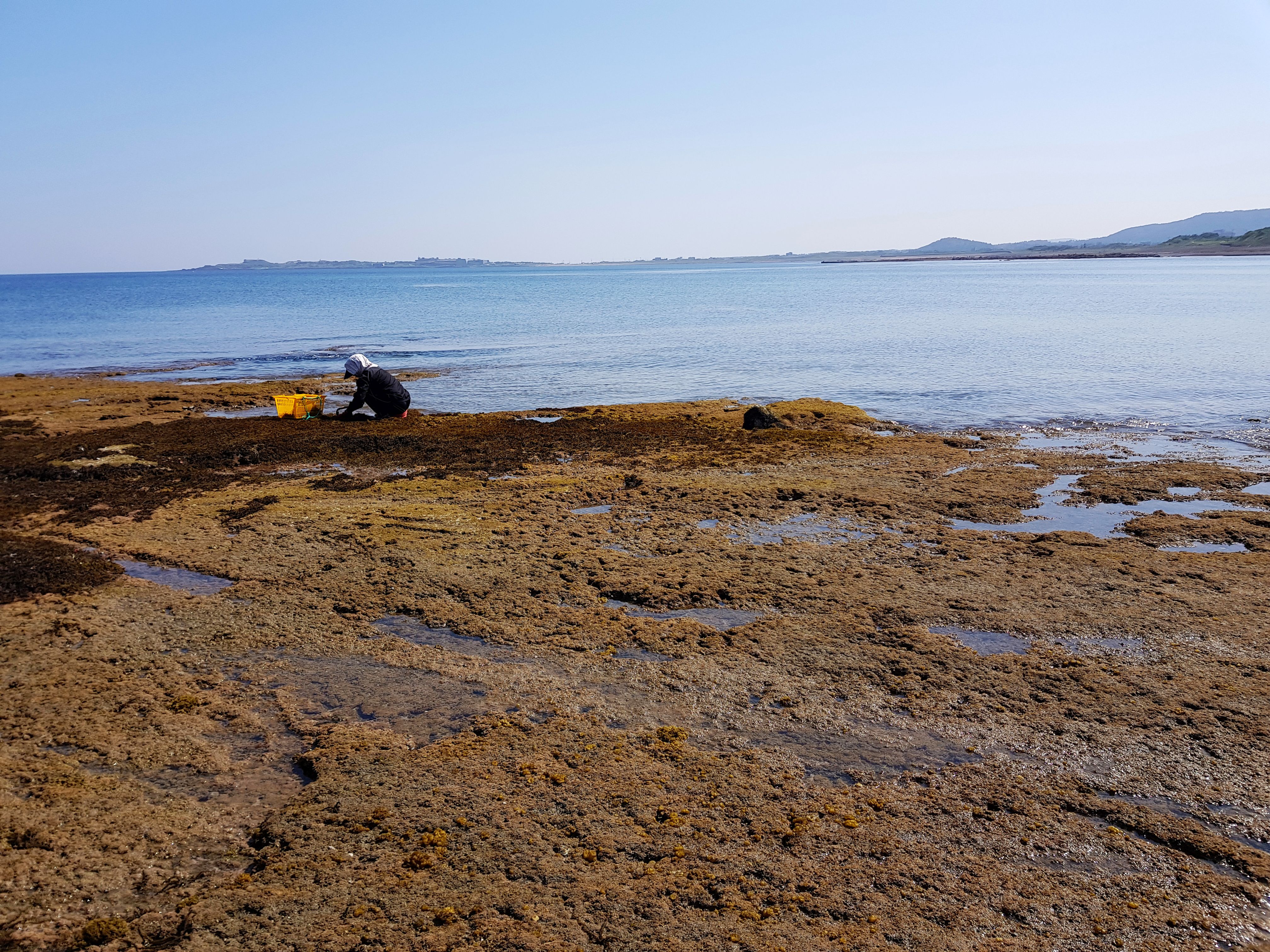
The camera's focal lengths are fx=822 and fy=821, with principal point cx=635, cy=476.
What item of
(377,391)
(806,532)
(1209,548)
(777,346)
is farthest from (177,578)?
(777,346)

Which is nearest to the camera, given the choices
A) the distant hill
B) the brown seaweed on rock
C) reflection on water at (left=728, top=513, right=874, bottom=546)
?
the brown seaweed on rock

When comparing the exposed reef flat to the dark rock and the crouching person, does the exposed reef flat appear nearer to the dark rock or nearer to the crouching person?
the dark rock

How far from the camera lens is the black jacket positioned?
1750 cm

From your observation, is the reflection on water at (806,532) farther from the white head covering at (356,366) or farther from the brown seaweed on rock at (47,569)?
the white head covering at (356,366)

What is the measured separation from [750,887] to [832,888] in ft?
1.42

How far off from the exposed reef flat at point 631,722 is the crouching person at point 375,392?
5963 millimetres

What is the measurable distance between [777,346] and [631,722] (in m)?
33.0

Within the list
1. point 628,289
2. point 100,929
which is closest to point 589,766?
point 100,929

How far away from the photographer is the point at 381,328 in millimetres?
50906

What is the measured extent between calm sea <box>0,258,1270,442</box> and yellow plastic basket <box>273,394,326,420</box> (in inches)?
185

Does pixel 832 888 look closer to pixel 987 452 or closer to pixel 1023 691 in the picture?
pixel 1023 691

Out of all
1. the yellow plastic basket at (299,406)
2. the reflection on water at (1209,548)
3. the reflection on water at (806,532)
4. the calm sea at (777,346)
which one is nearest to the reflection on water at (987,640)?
the reflection on water at (806,532)

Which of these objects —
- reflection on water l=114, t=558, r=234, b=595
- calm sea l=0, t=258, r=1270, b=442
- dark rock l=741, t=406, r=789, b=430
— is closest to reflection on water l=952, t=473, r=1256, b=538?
dark rock l=741, t=406, r=789, b=430

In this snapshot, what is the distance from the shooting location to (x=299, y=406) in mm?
17672
